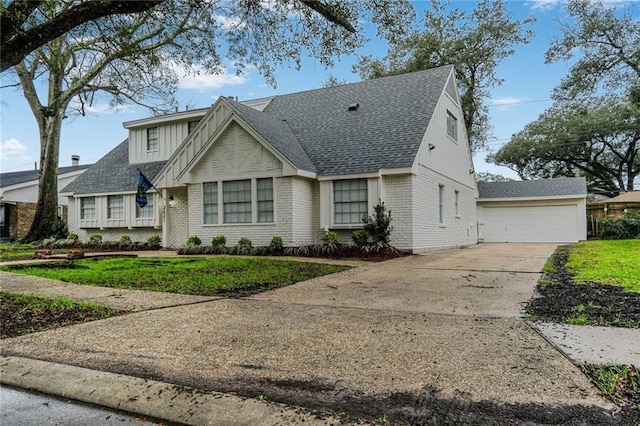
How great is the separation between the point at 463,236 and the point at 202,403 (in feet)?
56.1

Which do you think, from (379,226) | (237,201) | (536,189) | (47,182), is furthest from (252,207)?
(536,189)

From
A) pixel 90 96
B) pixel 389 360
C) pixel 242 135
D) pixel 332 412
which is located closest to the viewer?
pixel 332 412

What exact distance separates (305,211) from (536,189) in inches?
575

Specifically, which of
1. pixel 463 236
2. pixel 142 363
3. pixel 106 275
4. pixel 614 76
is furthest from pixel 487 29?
pixel 142 363

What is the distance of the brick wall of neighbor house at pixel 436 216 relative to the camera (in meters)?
12.3

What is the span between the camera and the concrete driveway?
484cm

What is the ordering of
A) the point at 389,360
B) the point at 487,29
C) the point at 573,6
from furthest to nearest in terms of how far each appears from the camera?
the point at 487,29 < the point at 573,6 < the point at 389,360

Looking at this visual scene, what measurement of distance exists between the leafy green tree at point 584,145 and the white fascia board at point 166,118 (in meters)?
26.5

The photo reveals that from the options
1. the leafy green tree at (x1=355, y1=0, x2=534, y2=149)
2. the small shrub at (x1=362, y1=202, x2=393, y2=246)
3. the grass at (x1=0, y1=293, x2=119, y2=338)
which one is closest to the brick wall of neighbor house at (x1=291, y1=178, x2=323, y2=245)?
the small shrub at (x1=362, y1=202, x2=393, y2=246)

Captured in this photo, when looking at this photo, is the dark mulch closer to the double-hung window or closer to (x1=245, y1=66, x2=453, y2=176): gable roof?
(x1=245, y1=66, x2=453, y2=176): gable roof

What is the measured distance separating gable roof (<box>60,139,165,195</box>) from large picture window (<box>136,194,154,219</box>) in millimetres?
830

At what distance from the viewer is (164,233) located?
A: 15594 mm

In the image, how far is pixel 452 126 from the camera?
16609mm

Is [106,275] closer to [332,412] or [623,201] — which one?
[332,412]
